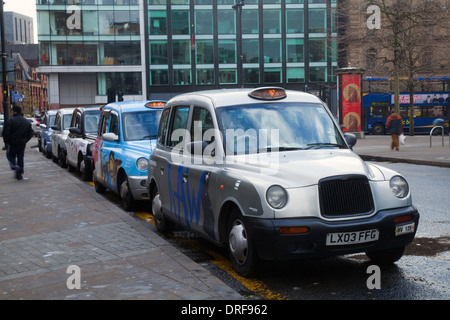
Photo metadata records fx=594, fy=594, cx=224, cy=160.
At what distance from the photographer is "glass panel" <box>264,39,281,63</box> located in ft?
224

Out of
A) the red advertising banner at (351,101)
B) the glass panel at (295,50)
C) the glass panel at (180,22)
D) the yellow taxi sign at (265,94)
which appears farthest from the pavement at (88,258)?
the glass panel at (295,50)

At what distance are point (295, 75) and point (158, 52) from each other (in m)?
16.0

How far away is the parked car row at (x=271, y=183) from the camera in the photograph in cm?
514

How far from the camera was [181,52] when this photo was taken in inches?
2657

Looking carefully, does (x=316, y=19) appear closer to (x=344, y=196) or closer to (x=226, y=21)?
(x=226, y=21)

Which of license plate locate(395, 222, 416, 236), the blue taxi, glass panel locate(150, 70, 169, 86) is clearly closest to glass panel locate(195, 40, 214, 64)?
glass panel locate(150, 70, 169, 86)

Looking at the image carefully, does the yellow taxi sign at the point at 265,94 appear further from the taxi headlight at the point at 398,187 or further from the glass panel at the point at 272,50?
the glass panel at the point at 272,50

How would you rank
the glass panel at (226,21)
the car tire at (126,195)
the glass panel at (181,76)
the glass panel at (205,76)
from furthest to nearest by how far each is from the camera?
the glass panel at (205,76), the glass panel at (226,21), the glass panel at (181,76), the car tire at (126,195)

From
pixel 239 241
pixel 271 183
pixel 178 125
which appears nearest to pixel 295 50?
pixel 178 125

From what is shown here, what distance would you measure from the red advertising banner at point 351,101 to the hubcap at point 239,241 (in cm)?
2972

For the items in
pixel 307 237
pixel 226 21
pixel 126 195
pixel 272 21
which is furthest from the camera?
pixel 272 21
